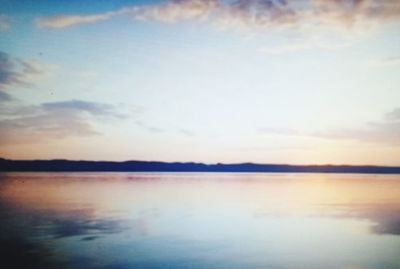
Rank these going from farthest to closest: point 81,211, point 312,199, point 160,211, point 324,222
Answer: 1. point 312,199
2. point 160,211
3. point 81,211
4. point 324,222

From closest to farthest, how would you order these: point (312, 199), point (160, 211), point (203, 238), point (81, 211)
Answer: point (203, 238) → point (81, 211) → point (160, 211) → point (312, 199)

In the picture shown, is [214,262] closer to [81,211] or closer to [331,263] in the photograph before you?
[331,263]

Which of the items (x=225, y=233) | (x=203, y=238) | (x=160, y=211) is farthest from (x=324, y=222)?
(x=160, y=211)

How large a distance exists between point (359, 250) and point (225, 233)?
65.9 inches

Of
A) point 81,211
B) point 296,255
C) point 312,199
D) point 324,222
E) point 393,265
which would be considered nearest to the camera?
point 393,265

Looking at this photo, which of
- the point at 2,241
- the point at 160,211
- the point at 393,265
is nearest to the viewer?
the point at 393,265

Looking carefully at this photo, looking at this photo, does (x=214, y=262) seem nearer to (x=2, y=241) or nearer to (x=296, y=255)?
(x=296, y=255)

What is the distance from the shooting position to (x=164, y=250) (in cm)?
434

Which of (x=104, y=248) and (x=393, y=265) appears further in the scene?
(x=104, y=248)

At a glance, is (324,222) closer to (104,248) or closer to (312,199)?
(104,248)

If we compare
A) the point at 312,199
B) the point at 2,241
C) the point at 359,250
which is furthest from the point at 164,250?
the point at 312,199

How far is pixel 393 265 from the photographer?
376cm

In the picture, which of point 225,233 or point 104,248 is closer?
point 104,248

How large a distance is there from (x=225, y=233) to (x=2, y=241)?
8.59 feet
